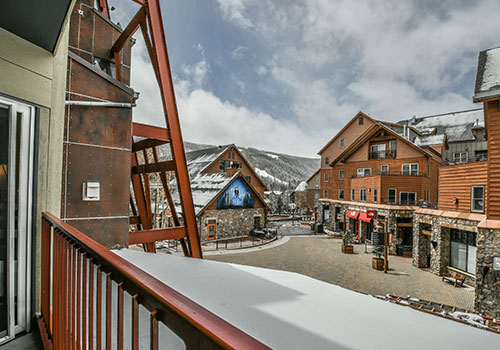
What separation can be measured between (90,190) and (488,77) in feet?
47.6

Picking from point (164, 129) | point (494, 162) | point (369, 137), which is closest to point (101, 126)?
point (164, 129)

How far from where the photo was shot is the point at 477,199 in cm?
1208

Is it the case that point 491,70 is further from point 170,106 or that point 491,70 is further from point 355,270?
point 170,106

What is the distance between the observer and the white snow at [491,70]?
33.9 ft

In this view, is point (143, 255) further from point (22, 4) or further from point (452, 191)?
point (452, 191)

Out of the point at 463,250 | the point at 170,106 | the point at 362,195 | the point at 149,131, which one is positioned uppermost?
the point at 170,106

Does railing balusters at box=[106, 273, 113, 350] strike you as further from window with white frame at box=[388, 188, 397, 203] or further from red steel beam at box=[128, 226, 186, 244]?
window with white frame at box=[388, 188, 397, 203]

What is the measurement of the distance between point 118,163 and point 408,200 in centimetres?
2115

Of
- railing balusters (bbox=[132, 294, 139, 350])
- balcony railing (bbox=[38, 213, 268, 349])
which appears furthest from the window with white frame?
railing balusters (bbox=[132, 294, 139, 350])

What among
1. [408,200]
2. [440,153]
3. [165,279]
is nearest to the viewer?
[165,279]

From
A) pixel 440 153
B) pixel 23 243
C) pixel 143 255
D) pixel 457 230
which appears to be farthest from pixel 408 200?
pixel 23 243

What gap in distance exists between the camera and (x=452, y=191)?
13586 millimetres

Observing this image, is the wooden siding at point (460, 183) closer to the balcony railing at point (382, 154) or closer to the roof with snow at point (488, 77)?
the roof with snow at point (488, 77)

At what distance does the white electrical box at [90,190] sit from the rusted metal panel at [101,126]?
754mm
